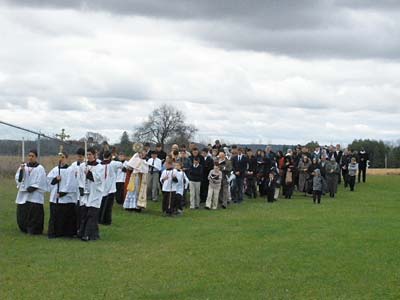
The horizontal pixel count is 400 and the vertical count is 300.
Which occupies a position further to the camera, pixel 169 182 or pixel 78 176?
pixel 169 182

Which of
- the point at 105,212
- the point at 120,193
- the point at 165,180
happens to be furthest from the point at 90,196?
the point at 120,193

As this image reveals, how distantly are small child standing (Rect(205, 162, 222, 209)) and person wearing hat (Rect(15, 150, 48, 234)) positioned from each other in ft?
27.5

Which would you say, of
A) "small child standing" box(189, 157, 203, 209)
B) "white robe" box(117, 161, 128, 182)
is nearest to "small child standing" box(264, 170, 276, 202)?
"small child standing" box(189, 157, 203, 209)

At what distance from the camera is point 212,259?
13.2 meters

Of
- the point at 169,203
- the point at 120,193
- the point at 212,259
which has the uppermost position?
the point at 120,193

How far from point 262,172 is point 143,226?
403 inches

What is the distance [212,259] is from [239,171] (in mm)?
12627

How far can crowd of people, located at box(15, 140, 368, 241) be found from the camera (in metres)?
15.9

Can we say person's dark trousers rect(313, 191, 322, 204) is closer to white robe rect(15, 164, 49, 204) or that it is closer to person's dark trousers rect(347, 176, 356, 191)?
person's dark trousers rect(347, 176, 356, 191)

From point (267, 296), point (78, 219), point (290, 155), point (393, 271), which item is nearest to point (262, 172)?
point (290, 155)

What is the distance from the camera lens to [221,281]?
11164 mm

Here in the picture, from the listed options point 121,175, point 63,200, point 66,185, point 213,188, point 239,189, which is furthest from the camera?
point 239,189

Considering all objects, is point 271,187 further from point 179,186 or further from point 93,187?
point 93,187

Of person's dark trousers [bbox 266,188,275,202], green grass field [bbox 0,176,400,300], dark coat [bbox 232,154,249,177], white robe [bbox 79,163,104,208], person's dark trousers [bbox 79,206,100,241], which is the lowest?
green grass field [bbox 0,176,400,300]
